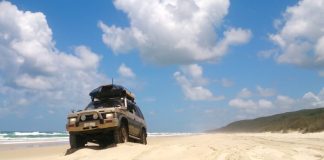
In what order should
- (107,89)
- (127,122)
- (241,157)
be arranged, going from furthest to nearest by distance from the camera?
1. (107,89)
2. (127,122)
3. (241,157)

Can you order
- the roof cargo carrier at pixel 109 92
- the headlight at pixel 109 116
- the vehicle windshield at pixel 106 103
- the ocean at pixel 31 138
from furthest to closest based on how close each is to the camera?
the ocean at pixel 31 138 → the roof cargo carrier at pixel 109 92 → the vehicle windshield at pixel 106 103 → the headlight at pixel 109 116

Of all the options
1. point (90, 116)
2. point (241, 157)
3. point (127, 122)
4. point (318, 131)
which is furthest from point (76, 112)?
point (318, 131)

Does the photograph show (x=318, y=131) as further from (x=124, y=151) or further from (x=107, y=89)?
(x=124, y=151)

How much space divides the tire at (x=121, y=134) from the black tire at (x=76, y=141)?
1442 mm

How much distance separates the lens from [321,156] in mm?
11430

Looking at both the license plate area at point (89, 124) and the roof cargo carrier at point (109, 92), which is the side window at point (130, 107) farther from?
the license plate area at point (89, 124)

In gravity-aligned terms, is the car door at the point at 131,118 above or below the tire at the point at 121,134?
above

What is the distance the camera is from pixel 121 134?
51.4ft

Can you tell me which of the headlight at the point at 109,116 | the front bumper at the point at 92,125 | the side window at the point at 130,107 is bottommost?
the front bumper at the point at 92,125

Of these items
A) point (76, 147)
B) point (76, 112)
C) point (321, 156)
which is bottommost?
point (321, 156)

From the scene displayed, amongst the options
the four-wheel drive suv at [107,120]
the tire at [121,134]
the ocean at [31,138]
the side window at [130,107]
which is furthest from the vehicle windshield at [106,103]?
the ocean at [31,138]

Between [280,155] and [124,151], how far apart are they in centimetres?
407

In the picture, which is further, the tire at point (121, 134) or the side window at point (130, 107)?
the side window at point (130, 107)

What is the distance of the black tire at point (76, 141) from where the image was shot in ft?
51.7
